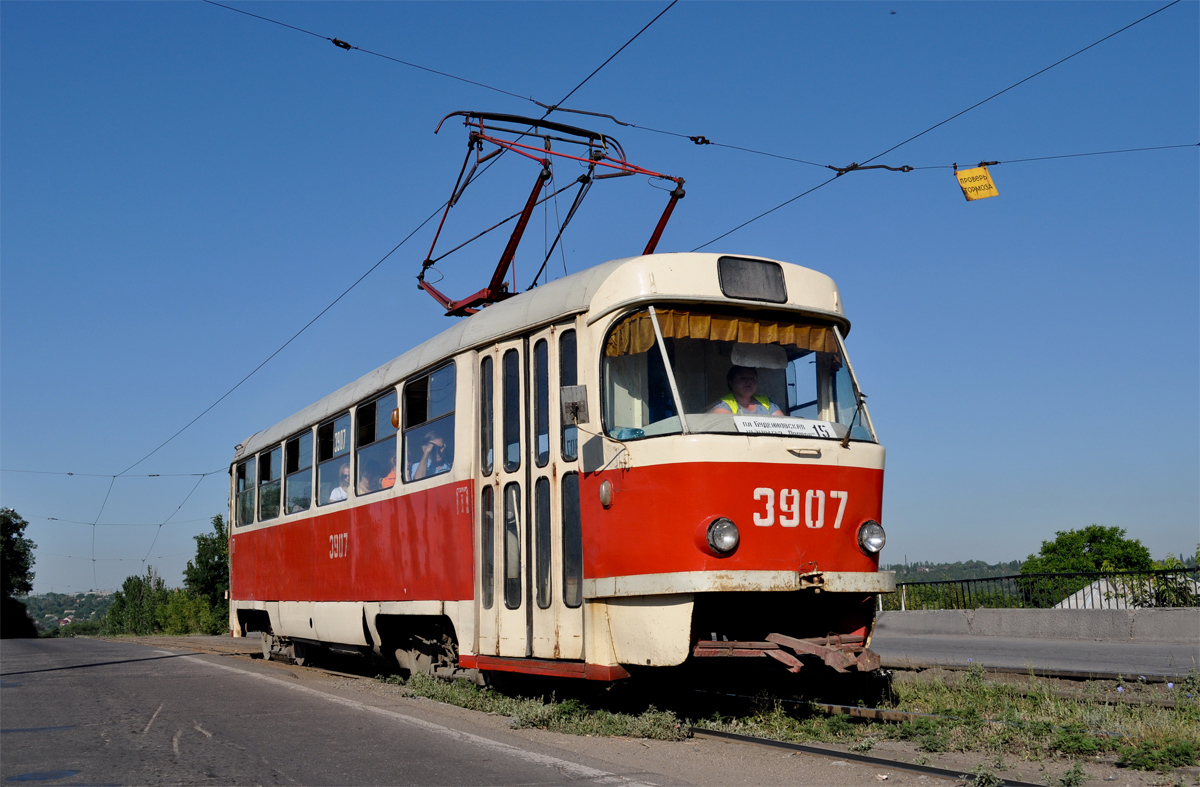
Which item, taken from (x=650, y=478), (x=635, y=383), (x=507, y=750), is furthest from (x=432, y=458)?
(x=507, y=750)

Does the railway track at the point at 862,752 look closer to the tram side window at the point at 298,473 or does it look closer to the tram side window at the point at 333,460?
the tram side window at the point at 333,460

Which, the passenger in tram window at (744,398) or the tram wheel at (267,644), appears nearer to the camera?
the passenger in tram window at (744,398)

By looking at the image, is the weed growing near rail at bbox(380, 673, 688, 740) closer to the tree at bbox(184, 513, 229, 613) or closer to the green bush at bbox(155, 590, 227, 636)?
the green bush at bbox(155, 590, 227, 636)

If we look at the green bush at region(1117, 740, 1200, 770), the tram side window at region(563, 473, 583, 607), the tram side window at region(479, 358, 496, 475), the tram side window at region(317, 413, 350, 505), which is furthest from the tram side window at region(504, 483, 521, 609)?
the green bush at region(1117, 740, 1200, 770)

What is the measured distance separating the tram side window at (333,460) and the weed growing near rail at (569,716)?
12.4ft

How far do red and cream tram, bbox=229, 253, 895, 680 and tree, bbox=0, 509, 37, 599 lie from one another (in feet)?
245

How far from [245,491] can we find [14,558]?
222ft

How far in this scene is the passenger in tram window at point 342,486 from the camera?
12055 millimetres

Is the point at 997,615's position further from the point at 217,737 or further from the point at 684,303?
the point at 217,737

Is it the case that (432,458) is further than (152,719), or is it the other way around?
(432,458)

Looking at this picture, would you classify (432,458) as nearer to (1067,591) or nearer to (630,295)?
(630,295)

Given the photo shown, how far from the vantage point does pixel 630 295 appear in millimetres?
7637

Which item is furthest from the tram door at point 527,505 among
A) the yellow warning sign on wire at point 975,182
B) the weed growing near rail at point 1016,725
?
the yellow warning sign on wire at point 975,182

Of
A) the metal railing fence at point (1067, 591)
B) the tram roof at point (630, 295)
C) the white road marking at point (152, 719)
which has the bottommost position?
the white road marking at point (152, 719)
